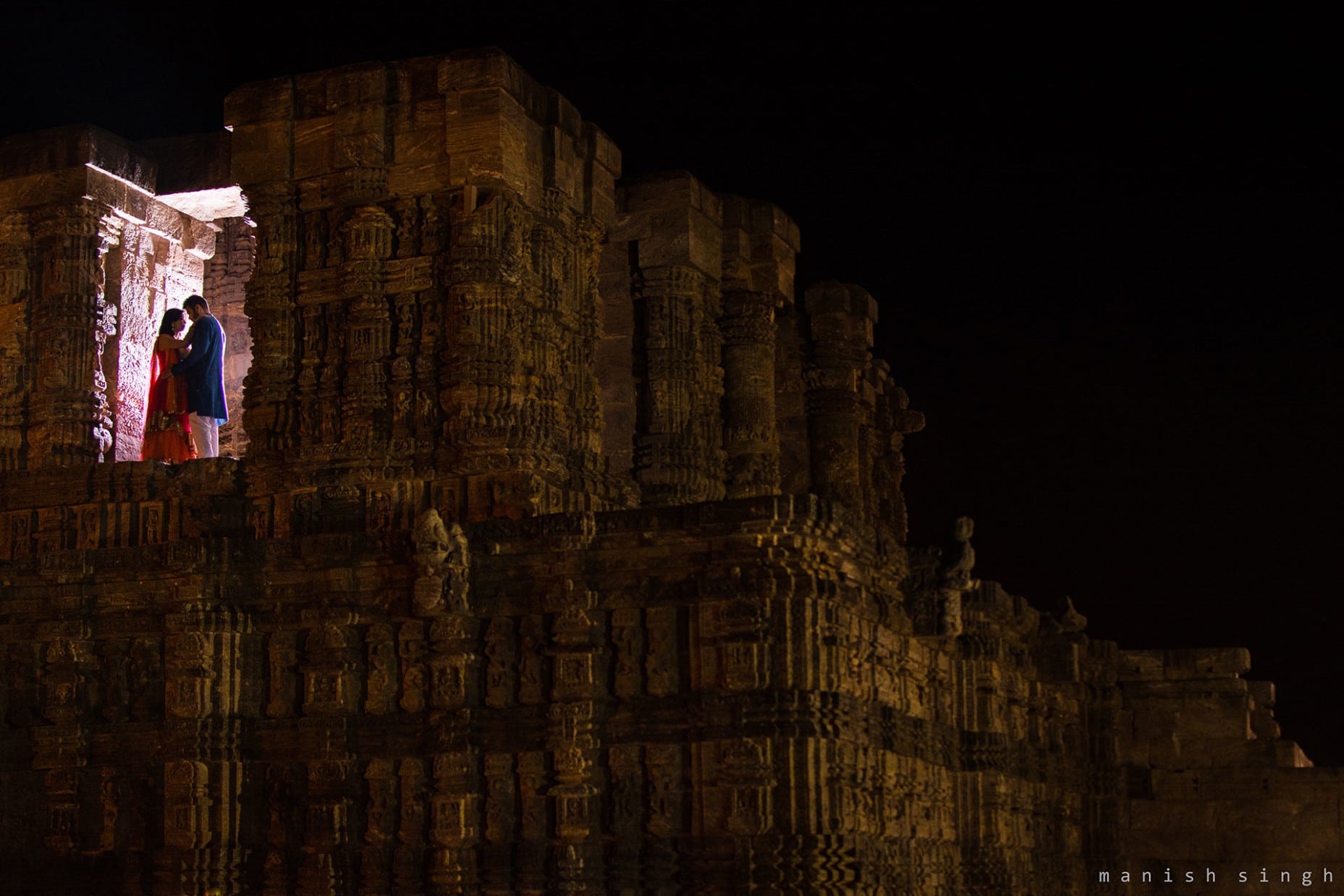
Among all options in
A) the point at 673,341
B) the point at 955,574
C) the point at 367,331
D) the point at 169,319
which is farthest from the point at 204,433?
the point at 955,574

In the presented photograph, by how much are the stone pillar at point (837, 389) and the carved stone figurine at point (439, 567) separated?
1259cm

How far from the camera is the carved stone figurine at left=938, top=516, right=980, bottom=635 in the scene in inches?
919

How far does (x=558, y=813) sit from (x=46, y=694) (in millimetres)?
6293

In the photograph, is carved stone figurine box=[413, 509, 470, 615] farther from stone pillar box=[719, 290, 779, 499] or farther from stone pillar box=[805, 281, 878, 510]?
stone pillar box=[805, 281, 878, 510]

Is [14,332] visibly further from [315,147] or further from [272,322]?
[315,147]

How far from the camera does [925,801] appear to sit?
24.3 meters

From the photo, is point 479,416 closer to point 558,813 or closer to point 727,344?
point 558,813

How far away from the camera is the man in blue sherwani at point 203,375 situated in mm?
26188

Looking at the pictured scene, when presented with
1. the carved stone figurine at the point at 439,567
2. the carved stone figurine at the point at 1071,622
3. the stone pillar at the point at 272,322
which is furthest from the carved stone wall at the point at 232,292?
the carved stone figurine at the point at 1071,622

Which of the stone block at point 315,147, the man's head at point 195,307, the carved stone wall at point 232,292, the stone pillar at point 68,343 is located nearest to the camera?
the stone block at point 315,147

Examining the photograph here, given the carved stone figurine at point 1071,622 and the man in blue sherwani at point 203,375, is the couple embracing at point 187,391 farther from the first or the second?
the carved stone figurine at point 1071,622

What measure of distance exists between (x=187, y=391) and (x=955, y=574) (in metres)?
9.73

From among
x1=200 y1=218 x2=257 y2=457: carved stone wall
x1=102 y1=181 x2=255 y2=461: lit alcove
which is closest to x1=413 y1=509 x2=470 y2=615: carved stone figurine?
x1=102 y1=181 x2=255 y2=461: lit alcove

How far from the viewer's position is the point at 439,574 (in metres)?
21.6
